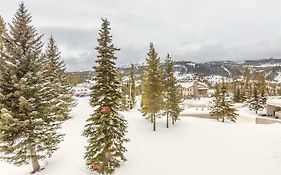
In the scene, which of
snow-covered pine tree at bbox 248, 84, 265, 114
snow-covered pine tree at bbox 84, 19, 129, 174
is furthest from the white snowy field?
snow-covered pine tree at bbox 248, 84, 265, 114

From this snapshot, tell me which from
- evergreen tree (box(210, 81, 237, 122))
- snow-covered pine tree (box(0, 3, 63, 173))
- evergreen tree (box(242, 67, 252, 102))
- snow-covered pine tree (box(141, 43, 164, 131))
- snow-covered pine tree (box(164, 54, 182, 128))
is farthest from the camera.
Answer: evergreen tree (box(242, 67, 252, 102))

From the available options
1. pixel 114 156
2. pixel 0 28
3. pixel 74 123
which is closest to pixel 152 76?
pixel 74 123

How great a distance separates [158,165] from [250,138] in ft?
46.4

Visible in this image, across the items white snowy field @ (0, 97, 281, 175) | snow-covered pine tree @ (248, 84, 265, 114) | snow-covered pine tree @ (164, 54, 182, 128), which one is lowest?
white snowy field @ (0, 97, 281, 175)

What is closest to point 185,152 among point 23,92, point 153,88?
point 153,88

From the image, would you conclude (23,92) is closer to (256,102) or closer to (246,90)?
(256,102)

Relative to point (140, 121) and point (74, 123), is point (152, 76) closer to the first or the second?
point (140, 121)

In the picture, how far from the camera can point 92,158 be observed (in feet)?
92.9

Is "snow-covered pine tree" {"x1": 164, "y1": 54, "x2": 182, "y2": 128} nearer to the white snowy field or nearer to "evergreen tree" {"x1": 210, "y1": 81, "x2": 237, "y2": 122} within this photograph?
the white snowy field

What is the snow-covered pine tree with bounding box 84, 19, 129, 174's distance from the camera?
93.7 feet

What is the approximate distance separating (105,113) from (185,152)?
11.5 meters

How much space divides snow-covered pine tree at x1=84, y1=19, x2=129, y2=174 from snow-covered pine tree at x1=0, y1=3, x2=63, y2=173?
4.14 m

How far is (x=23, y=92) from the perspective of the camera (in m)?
25.7

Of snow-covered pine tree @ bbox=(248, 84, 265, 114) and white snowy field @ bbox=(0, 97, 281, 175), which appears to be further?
snow-covered pine tree @ bbox=(248, 84, 265, 114)
